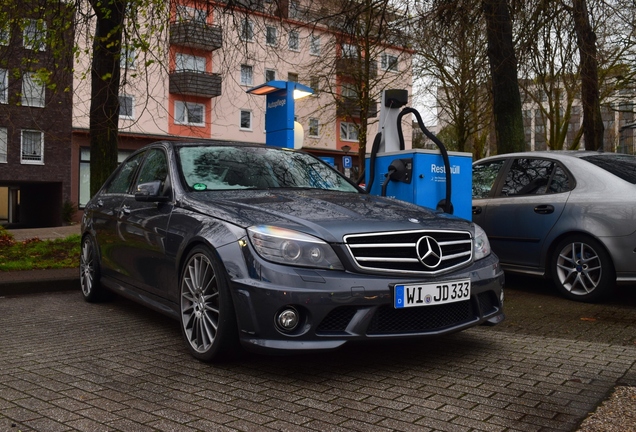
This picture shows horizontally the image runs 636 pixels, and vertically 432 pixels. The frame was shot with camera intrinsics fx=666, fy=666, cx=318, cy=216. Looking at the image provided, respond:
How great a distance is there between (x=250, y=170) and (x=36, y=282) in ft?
11.8

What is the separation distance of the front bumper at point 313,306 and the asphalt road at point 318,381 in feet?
0.85

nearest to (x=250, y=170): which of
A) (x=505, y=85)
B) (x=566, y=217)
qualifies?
(x=566, y=217)

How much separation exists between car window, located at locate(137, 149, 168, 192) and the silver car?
388 cm

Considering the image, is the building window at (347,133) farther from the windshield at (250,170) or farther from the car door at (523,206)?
the windshield at (250,170)

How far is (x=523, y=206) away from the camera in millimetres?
7195

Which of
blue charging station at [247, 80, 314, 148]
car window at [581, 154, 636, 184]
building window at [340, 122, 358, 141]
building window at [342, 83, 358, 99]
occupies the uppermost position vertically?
building window at [342, 83, 358, 99]

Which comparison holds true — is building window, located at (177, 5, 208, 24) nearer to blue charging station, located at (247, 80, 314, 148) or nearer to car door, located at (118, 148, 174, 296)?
blue charging station, located at (247, 80, 314, 148)

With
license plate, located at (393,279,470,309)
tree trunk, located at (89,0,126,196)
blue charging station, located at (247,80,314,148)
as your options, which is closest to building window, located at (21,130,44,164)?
tree trunk, located at (89,0,126,196)

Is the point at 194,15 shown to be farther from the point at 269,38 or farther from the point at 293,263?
the point at 293,263

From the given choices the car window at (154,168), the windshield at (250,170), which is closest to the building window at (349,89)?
the car window at (154,168)

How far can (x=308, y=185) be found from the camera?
5219 mm

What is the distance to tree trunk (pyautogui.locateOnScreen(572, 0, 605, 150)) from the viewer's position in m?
10.5

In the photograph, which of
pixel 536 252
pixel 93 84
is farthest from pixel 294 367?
pixel 93 84

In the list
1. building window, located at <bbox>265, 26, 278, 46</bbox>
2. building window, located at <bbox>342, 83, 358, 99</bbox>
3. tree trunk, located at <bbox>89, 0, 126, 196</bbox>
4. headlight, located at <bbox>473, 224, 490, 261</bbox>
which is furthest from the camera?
building window, located at <bbox>342, 83, 358, 99</bbox>
